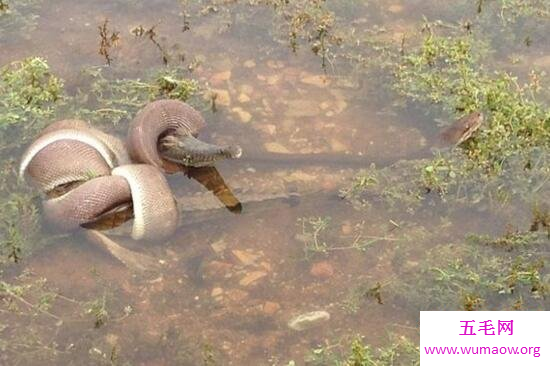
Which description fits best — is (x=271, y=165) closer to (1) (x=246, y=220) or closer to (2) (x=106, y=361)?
(1) (x=246, y=220)

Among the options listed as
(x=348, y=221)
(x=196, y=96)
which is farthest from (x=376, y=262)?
(x=196, y=96)

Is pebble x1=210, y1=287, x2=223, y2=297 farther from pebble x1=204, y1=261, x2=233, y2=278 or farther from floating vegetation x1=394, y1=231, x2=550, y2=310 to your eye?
floating vegetation x1=394, y1=231, x2=550, y2=310

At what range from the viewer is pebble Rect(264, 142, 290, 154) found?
730 centimetres

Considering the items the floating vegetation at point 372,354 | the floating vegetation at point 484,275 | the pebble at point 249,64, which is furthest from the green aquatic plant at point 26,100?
the floating vegetation at point 484,275

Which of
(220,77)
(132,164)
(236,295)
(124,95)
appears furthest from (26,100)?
(236,295)

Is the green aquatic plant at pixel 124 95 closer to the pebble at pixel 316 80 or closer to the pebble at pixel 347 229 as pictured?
the pebble at pixel 316 80

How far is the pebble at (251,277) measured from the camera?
20.2ft

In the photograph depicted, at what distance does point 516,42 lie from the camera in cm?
838

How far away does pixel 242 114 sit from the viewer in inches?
303

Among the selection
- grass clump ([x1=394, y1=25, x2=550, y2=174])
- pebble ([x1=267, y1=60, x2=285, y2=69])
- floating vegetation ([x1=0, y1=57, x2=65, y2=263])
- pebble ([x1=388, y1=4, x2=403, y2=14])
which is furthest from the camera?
pebble ([x1=388, y1=4, x2=403, y2=14])

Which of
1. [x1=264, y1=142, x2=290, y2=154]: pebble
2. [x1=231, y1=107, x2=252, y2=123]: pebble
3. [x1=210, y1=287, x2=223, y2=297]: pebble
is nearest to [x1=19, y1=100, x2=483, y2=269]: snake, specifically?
[x1=264, y1=142, x2=290, y2=154]: pebble

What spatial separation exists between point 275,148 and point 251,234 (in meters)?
1.10

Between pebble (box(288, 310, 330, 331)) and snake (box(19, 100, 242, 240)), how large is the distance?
1.34m

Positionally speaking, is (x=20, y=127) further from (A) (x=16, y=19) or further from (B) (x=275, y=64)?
(B) (x=275, y=64)
